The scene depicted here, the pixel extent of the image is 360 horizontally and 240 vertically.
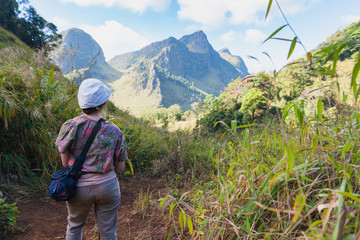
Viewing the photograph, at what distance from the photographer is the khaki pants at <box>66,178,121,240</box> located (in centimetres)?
193

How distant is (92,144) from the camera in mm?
1979

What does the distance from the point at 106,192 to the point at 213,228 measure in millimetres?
1026

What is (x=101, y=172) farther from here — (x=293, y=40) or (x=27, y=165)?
(x=27, y=165)

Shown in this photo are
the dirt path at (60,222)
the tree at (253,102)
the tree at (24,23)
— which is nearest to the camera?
the dirt path at (60,222)

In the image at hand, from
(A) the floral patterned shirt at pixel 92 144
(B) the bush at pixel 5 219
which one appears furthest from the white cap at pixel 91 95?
(B) the bush at pixel 5 219

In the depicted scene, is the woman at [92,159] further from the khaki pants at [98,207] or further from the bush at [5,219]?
the bush at [5,219]

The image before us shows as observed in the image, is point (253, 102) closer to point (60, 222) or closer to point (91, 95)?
point (60, 222)

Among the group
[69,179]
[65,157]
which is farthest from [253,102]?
[69,179]

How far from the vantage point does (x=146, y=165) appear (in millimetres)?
5246

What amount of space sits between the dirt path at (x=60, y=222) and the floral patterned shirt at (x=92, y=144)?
1218mm

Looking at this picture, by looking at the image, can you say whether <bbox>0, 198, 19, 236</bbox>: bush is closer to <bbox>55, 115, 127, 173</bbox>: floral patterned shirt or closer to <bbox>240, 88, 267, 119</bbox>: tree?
<bbox>55, 115, 127, 173</bbox>: floral patterned shirt


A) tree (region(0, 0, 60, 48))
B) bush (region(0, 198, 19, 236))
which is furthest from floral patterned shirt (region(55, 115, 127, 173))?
tree (region(0, 0, 60, 48))

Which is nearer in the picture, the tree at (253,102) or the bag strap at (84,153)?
the bag strap at (84,153)

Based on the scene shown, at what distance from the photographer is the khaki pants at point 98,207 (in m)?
1.93
